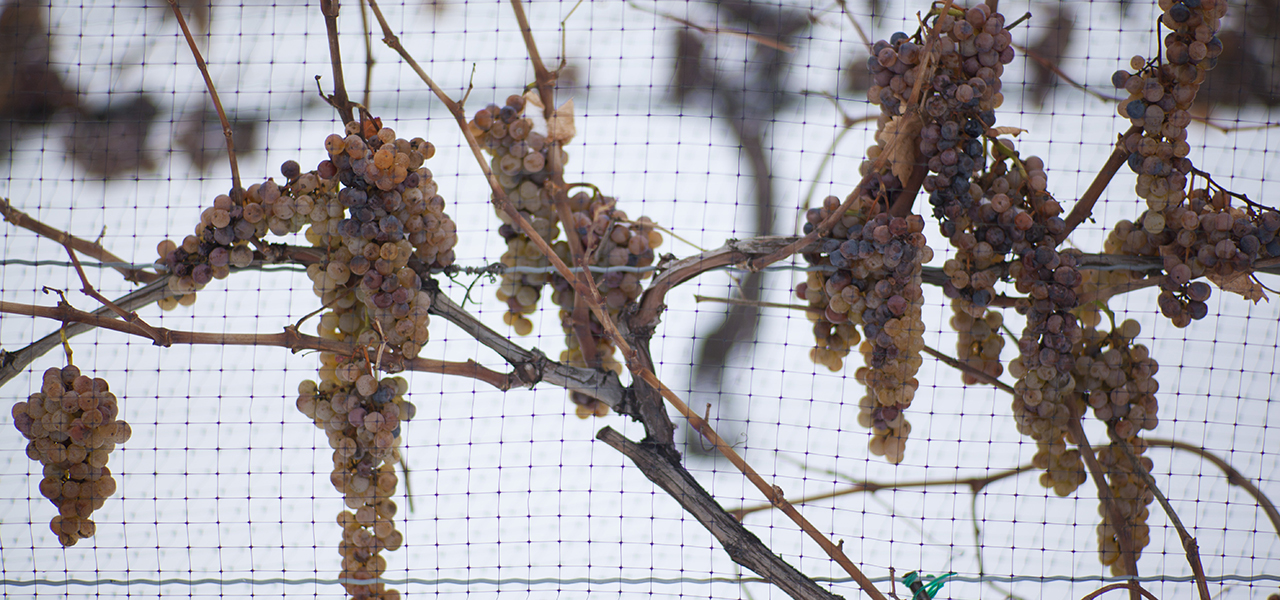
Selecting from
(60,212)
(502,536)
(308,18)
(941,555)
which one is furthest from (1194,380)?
(60,212)

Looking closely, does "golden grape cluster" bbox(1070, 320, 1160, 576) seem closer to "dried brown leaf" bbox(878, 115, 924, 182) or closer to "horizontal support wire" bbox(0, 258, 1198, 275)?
"horizontal support wire" bbox(0, 258, 1198, 275)

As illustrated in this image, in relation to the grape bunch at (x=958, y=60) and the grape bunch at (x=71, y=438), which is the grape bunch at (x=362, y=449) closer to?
the grape bunch at (x=71, y=438)

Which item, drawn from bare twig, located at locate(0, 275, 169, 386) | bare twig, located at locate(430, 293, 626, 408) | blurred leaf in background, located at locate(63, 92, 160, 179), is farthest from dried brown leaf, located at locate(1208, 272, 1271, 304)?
blurred leaf in background, located at locate(63, 92, 160, 179)

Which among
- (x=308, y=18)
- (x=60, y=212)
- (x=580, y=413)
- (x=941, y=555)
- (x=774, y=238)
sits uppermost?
(x=308, y=18)

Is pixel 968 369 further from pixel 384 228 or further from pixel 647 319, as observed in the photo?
pixel 384 228

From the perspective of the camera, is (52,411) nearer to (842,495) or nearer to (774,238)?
(774,238)

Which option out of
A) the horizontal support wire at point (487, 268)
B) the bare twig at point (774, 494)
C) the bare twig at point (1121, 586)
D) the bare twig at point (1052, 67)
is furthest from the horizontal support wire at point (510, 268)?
the bare twig at point (1121, 586)
